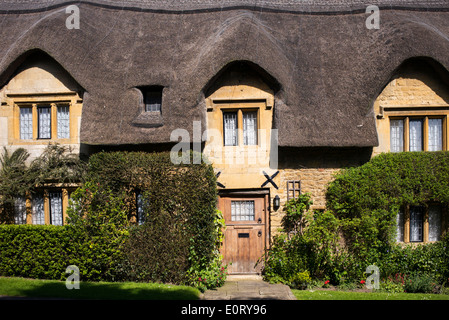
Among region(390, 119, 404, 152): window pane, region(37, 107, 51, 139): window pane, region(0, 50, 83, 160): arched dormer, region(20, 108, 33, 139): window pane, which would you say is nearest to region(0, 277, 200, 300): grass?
region(0, 50, 83, 160): arched dormer

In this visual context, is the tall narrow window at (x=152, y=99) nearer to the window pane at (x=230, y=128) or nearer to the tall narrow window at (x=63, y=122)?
the window pane at (x=230, y=128)

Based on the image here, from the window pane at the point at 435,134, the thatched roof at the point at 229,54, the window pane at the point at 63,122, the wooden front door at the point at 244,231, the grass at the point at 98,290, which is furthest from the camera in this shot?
the window pane at the point at 63,122

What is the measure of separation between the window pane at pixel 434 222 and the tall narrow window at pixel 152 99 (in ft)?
27.0

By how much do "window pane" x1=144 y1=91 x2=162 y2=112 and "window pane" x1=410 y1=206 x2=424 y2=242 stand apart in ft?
25.4

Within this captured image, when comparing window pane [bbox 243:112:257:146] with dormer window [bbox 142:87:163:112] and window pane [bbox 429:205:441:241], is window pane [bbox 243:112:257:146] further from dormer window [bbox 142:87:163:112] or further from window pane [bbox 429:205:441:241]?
window pane [bbox 429:205:441:241]

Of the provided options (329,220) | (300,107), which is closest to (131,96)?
(300,107)

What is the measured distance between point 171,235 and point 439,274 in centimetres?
693

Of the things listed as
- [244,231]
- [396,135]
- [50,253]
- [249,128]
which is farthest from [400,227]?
[50,253]

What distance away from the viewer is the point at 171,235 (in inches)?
353

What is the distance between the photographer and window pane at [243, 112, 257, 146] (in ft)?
34.2

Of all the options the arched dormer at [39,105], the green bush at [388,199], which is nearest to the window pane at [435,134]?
the green bush at [388,199]

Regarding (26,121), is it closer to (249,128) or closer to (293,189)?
(249,128)

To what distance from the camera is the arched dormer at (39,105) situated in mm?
10438

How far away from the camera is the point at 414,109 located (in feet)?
33.9
